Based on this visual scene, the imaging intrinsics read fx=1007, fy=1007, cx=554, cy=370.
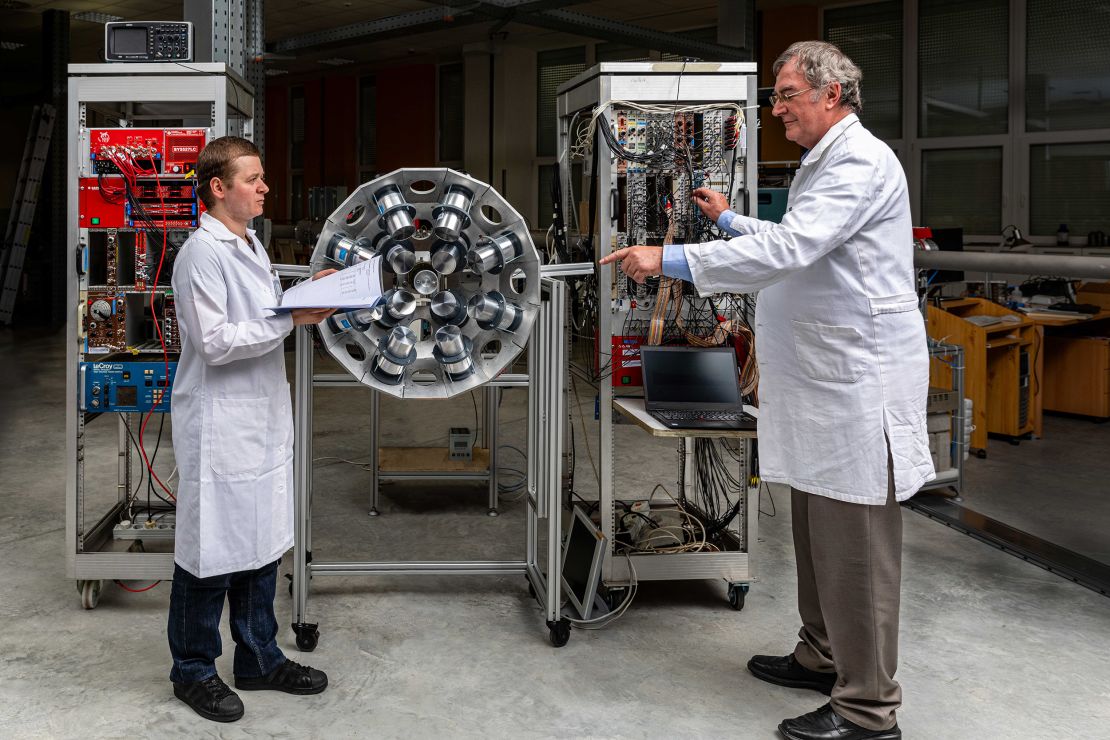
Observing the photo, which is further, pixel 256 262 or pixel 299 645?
pixel 299 645

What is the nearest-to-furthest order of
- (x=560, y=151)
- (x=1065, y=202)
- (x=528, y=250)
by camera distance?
(x=528, y=250) → (x=560, y=151) → (x=1065, y=202)

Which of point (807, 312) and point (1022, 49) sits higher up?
point (1022, 49)

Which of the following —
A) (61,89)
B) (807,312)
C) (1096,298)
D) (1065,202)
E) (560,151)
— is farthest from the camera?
(61,89)

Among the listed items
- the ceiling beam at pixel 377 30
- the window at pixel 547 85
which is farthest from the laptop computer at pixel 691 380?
the window at pixel 547 85

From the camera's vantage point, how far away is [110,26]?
321 centimetres

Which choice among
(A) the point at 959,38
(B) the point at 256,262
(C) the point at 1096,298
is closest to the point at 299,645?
(B) the point at 256,262

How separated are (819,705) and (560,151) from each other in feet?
6.88

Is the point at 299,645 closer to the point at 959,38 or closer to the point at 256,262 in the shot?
the point at 256,262

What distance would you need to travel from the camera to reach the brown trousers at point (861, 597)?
91.0 inches

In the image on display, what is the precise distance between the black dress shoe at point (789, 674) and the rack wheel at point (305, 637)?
49.3 inches

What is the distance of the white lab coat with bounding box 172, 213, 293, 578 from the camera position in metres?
2.34

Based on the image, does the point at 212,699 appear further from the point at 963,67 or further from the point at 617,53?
the point at 617,53

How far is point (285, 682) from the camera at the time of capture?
263cm

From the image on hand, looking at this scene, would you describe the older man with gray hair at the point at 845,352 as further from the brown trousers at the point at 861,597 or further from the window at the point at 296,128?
the window at the point at 296,128
